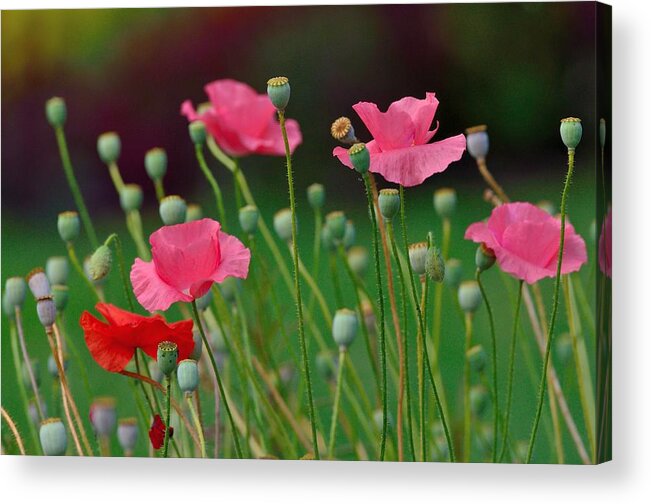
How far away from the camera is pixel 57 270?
6.91 ft

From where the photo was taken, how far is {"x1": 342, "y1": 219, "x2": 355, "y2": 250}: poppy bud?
203 cm

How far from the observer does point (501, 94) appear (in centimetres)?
205

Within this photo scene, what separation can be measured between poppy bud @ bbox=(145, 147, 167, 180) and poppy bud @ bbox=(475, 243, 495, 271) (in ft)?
1.61

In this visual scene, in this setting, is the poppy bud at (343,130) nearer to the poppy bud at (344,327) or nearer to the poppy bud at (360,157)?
the poppy bud at (360,157)

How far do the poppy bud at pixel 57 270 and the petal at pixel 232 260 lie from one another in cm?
32

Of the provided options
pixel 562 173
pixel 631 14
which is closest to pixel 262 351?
pixel 562 173

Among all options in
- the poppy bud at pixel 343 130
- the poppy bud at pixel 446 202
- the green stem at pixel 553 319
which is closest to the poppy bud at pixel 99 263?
the poppy bud at pixel 343 130

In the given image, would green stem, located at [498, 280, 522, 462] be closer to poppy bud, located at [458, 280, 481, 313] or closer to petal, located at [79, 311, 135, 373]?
poppy bud, located at [458, 280, 481, 313]

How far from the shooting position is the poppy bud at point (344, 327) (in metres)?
1.93

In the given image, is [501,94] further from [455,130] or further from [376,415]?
[376,415]

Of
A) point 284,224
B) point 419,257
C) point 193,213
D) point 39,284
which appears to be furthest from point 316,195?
point 39,284

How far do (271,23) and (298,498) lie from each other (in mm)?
663

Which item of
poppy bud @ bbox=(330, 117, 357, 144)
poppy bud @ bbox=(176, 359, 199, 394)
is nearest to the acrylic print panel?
poppy bud @ bbox=(176, 359, 199, 394)

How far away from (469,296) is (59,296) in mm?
566
